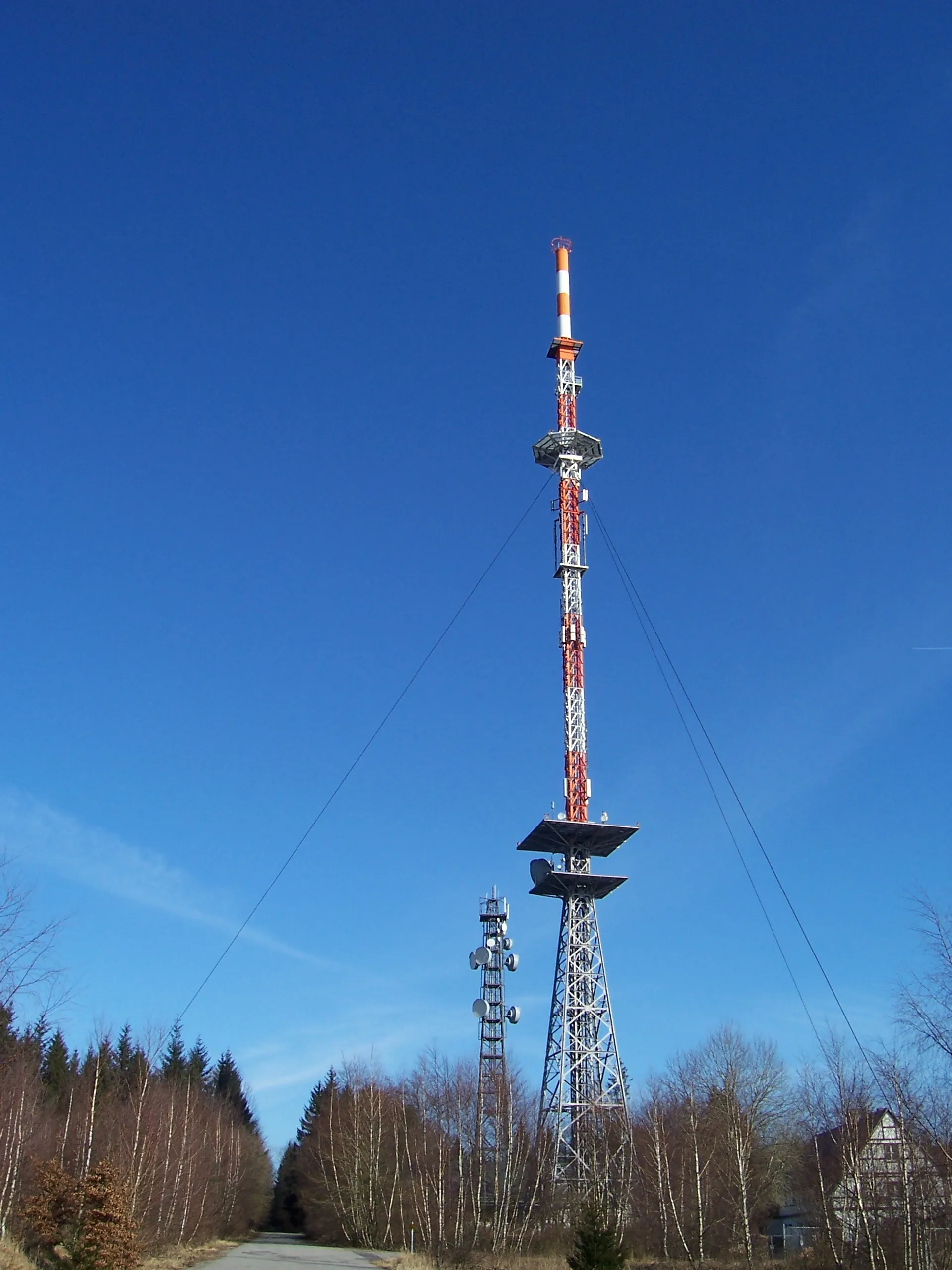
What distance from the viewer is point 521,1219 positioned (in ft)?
149

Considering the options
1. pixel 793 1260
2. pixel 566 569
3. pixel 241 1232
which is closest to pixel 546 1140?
pixel 793 1260

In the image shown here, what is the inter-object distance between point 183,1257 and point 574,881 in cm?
2486

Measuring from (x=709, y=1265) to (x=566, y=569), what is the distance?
33.2m

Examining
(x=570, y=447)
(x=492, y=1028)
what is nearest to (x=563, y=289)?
(x=570, y=447)

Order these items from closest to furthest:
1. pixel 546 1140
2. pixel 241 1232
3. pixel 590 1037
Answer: pixel 546 1140 → pixel 590 1037 → pixel 241 1232

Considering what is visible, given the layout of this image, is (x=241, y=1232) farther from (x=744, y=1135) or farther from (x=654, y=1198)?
(x=744, y=1135)

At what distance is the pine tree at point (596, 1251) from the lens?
97.7ft

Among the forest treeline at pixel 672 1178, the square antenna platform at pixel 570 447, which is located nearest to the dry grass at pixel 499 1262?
the forest treeline at pixel 672 1178

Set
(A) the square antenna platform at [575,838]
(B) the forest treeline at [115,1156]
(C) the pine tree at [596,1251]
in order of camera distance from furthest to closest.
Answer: (A) the square antenna platform at [575,838] < (B) the forest treeline at [115,1156] < (C) the pine tree at [596,1251]

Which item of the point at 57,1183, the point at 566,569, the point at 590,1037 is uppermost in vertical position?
the point at 566,569

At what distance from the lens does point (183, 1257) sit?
152 ft

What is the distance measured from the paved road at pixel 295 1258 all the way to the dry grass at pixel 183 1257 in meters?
0.80

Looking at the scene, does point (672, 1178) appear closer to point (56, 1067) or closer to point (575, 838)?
point (575, 838)

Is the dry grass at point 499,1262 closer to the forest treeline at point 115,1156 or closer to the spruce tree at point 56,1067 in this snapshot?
the forest treeline at point 115,1156
